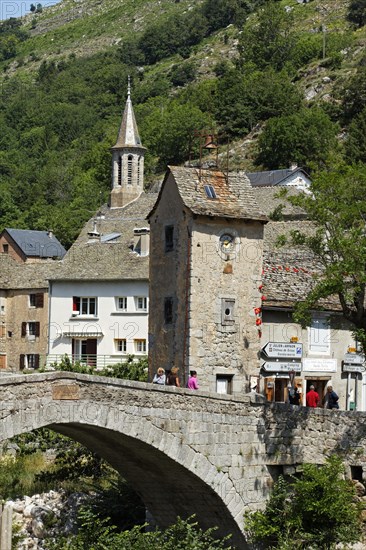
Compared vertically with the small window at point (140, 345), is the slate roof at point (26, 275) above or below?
above

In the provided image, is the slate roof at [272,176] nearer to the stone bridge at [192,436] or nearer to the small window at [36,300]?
the small window at [36,300]

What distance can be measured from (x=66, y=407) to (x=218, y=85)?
391ft

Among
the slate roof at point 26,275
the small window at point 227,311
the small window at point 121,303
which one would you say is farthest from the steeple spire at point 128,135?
the small window at point 227,311

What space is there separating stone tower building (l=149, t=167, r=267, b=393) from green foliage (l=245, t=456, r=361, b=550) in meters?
4.86

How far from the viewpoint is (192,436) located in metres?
33.0

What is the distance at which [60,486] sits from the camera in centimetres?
4147

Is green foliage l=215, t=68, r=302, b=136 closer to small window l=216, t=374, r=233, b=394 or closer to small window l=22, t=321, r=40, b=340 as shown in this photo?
small window l=22, t=321, r=40, b=340

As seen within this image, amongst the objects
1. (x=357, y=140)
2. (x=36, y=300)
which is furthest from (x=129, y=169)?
(x=36, y=300)

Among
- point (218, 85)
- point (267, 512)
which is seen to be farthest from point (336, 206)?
point (218, 85)

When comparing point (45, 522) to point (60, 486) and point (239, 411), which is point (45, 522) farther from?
Answer: point (239, 411)

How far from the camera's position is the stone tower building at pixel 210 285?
3797 centimetres

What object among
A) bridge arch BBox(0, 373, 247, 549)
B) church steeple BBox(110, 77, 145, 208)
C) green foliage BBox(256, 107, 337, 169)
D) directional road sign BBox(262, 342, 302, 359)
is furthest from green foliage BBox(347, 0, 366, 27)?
bridge arch BBox(0, 373, 247, 549)

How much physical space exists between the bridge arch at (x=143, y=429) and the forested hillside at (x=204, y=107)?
61.3 metres

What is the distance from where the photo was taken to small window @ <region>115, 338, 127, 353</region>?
65250mm
